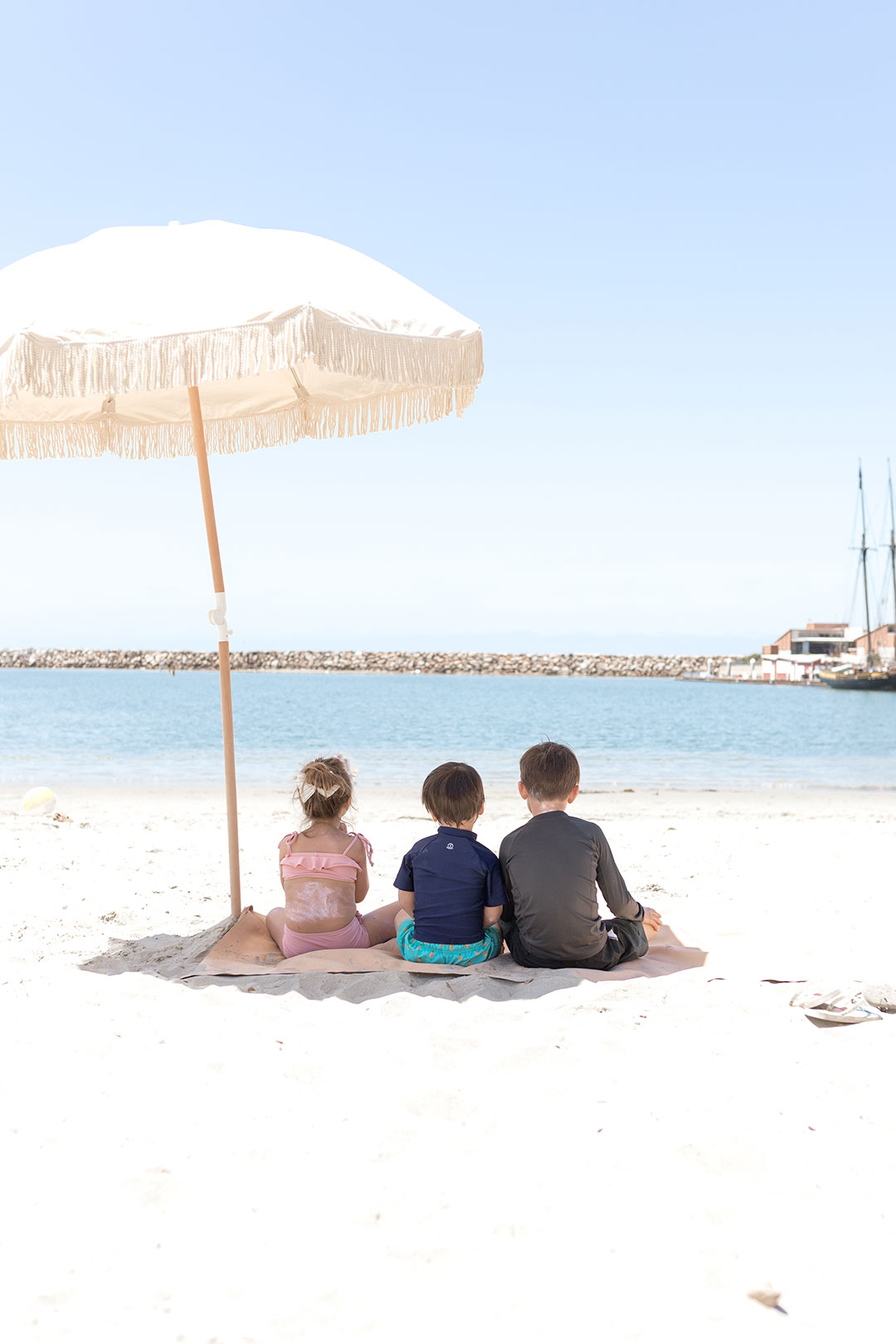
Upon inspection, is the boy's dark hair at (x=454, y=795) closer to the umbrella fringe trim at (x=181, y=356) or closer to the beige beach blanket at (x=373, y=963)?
the beige beach blanket at (x=373, y=963)

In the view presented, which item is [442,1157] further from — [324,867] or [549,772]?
[324,867]

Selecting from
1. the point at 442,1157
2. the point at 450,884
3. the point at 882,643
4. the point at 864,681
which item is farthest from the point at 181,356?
the point at 882,643

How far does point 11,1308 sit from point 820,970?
2.91 metres

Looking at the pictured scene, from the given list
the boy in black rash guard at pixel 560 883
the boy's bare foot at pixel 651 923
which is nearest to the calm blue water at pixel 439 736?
the boy's bare foot at pixel 651 923

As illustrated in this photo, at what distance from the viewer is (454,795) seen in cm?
335

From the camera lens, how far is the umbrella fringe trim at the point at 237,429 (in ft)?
13.5

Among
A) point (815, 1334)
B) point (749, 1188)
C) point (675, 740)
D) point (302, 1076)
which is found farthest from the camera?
point (675, 740)

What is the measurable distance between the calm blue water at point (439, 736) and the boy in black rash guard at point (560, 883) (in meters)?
10.4

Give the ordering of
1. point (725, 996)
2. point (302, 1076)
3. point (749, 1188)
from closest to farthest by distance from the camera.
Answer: point (749, 1188) → point (302, 1076) → point (725, 996)

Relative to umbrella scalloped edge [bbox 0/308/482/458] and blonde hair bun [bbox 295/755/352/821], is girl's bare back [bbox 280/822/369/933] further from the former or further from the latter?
umbrella scalloped edge [bbox 0/308/482/458]

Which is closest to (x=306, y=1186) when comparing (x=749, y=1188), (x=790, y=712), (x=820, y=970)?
(x=749, y=1188)

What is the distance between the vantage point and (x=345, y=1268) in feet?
5.24

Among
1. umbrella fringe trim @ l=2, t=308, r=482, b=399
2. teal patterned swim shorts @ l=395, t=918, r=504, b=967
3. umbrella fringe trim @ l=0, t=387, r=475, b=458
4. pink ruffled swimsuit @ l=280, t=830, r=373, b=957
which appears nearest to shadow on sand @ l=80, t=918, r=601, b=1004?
teal patterned swim shorts @ l=395, t=918, r=504, b=967

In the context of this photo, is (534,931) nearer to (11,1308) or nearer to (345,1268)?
(345,1268)
